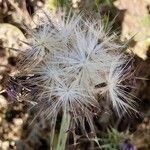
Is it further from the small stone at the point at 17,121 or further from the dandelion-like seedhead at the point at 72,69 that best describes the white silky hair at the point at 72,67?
the small stone at the point at 17,121

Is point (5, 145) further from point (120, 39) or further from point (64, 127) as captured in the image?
point (120, 39)

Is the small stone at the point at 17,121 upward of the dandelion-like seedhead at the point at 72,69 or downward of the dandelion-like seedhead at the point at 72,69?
downward

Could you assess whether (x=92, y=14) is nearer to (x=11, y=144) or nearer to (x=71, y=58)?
(x=71, y=58)

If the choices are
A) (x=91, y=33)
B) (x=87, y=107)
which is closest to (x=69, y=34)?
(x=91, y=33)

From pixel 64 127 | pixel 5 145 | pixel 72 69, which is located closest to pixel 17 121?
pixel 5 145

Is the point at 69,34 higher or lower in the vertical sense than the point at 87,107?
higher

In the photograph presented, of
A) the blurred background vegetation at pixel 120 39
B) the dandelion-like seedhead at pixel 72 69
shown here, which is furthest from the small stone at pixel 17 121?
the dandelion-like seedhead at pixel 72 69
